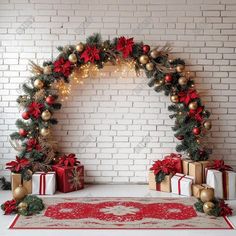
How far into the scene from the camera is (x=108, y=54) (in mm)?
4977

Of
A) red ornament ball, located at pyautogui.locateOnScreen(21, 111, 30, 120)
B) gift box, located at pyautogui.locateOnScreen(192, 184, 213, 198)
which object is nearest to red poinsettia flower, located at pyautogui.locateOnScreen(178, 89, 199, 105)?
gift box, located at pyautogui.locateOnScreen(192, 184, 213, 198)

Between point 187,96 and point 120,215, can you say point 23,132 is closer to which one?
point 120,215

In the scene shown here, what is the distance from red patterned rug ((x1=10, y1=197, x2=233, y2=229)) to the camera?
144 inches

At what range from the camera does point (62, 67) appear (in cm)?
488

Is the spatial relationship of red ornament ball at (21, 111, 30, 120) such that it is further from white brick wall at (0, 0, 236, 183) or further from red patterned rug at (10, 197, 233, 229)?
red patterned rug at (10, 197, 233, 229)

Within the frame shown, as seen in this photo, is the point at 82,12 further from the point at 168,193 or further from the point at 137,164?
the point at 168,193

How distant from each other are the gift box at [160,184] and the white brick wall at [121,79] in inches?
12.8

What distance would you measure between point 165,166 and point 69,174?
116 cm

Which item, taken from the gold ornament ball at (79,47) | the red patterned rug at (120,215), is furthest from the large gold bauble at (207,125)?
the gold ornament ball at (79,47)

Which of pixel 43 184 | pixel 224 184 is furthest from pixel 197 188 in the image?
pixel 43 184

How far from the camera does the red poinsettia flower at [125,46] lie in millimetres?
4881

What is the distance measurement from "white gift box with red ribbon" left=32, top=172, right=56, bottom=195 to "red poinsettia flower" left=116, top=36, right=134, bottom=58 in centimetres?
170

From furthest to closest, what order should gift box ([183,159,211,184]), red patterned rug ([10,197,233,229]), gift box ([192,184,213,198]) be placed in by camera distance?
1. gift box ([183,159,211,184])
2. gift box ([192,184,213,198])
3. red patterned rug ([10,197,233,229])

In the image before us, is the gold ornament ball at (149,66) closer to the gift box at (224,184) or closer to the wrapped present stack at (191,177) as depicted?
the wrapped present stack at (191,177)
